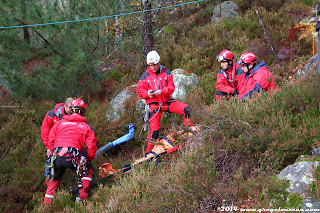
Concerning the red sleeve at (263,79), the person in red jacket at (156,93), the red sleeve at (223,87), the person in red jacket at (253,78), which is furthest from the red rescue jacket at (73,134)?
the red sleeve at (263,79)

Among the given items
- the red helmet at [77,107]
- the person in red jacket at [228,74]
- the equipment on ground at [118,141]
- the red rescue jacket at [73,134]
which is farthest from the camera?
the equipment on ground at [118,141]

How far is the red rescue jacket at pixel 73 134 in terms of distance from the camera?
16.2 feet

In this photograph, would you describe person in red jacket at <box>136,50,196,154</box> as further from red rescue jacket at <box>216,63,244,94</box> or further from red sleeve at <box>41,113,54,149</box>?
red sleeve at <box>41,113,54,149</box>

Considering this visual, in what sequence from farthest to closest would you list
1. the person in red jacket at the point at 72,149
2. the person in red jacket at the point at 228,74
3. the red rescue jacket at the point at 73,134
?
1. the person in red jacket at the point at 228,74
2. the red rescue jacket at the point at 73,134
3. the person in red jacket at the point at 72,149

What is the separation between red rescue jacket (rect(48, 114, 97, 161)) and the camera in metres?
4.95

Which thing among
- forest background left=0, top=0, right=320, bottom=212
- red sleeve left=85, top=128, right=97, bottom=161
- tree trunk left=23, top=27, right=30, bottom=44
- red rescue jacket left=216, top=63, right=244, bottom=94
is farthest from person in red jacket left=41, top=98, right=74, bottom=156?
tree trunk left=23, top=27, right=30, bottom=44

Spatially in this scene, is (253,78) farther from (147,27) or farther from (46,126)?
(147,27)

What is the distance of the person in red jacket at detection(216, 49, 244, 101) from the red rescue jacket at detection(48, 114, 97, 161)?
3.05 metres

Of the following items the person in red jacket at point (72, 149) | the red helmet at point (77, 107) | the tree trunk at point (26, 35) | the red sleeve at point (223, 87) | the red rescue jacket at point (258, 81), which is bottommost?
the person in red jacket at point (72, 149)

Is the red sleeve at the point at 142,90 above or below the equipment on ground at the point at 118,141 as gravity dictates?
above

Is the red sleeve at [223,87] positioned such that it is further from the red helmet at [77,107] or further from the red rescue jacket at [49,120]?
the red rescue jacket at [49,120]

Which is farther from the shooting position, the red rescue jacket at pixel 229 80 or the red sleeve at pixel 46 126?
the red rescue jacket at pixel 229 80

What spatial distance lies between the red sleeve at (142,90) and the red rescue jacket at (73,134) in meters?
1.53

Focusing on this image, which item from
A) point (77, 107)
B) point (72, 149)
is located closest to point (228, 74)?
point (77, 107)
